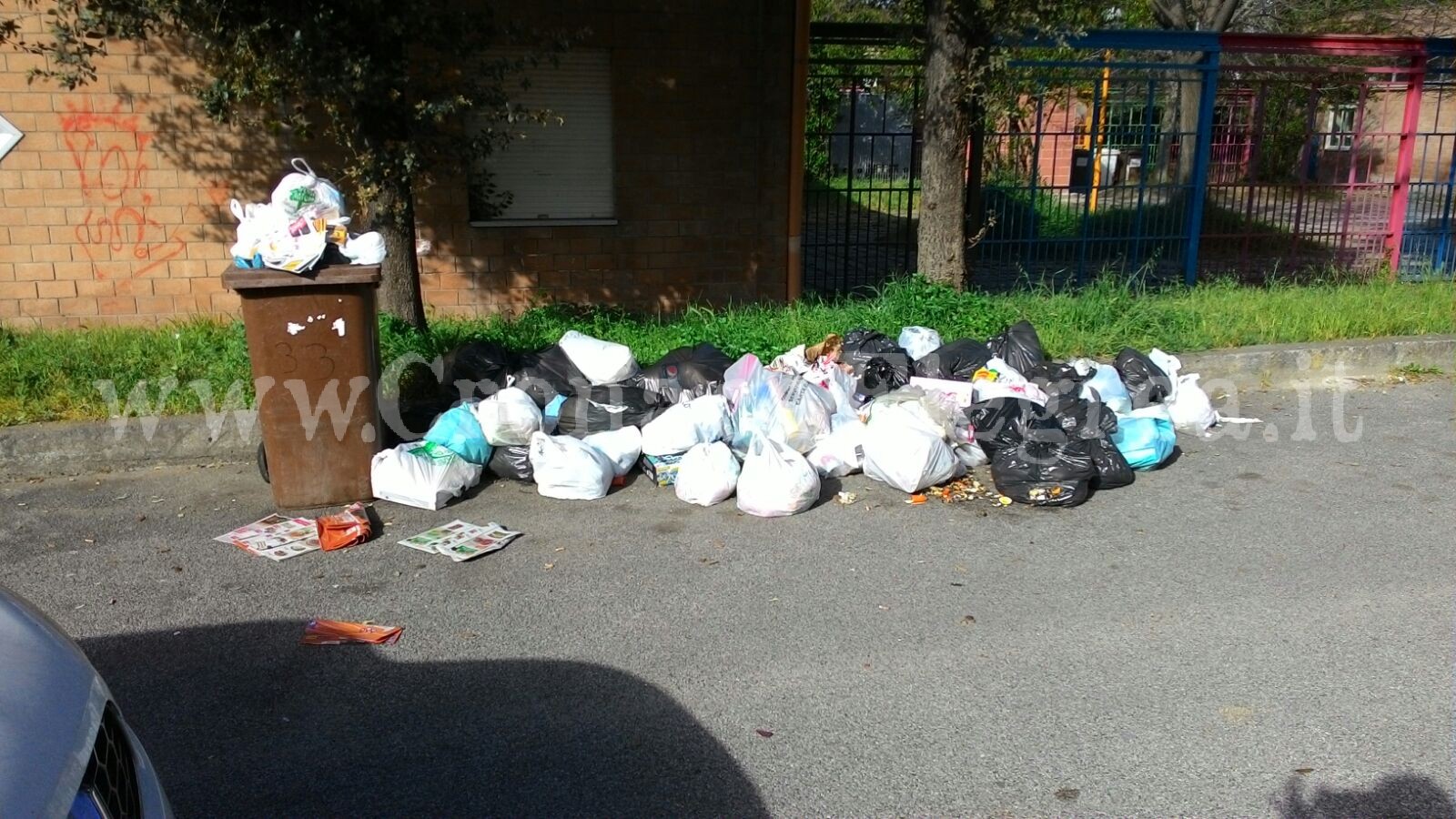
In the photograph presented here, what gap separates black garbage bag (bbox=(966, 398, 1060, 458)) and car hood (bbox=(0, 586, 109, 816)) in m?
4.57

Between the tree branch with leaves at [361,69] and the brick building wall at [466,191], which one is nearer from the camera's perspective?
the tree branch with leaves at [361,69]

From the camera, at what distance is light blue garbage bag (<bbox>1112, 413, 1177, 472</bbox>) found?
6152mm

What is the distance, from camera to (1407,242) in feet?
38.5

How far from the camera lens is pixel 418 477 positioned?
215 inches

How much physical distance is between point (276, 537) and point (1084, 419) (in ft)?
13.7

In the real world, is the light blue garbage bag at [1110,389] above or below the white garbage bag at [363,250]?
below

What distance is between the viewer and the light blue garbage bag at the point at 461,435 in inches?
228

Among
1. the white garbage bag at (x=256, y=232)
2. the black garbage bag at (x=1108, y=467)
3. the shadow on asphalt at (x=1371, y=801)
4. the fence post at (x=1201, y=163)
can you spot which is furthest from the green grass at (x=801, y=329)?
the shadow on asphalt at (x=1371, y=801)

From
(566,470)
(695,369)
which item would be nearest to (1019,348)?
(695,369)

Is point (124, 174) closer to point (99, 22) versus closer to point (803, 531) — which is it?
point (99, 22)

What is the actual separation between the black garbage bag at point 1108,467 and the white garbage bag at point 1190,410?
3.95ft

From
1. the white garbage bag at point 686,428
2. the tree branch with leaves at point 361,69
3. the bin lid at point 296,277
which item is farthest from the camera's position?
the tree branch with leaves at point 361,69

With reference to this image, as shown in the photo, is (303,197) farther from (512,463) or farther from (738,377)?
(738,377)

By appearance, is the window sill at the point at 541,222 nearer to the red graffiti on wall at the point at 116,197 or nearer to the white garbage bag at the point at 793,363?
the red graffiti on wall at the point at 116,197
